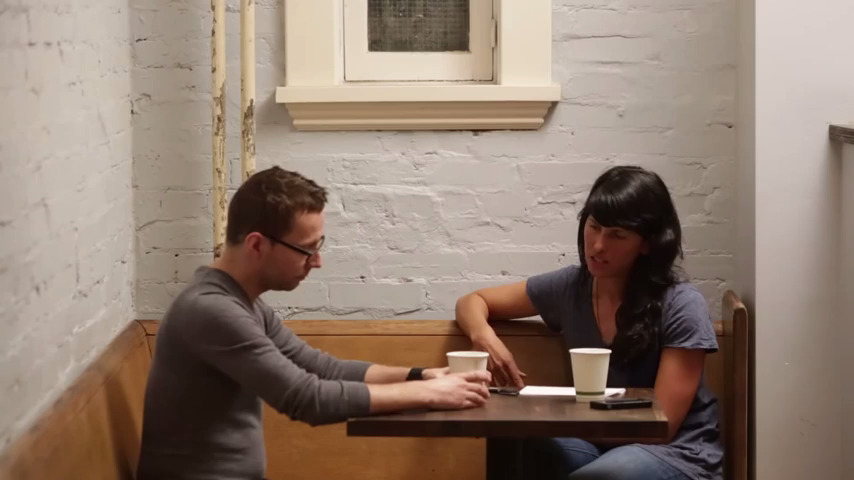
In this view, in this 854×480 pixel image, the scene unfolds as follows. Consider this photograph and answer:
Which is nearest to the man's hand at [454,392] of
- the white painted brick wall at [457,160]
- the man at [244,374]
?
the man at [244,374]

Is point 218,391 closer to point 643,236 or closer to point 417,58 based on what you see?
point 643,236

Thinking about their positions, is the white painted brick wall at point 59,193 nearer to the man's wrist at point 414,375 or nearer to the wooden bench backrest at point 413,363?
the wooden bench backrest at point 413,363

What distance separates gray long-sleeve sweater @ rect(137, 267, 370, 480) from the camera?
2.23 metres

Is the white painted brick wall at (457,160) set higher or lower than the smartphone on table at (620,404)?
higher

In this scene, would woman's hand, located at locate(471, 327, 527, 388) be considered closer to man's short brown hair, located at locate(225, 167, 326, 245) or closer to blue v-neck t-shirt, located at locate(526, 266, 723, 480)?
blue v-neck t-shirt, located at locate(526, 266, 723, 480)

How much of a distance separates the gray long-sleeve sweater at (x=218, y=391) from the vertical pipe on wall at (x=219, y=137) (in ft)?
2.91

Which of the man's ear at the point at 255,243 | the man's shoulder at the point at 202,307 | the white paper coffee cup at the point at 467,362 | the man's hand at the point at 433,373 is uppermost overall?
the man's ear at the point at 255,243

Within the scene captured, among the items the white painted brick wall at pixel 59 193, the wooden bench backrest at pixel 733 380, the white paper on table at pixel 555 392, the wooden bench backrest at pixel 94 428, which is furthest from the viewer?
the wooden bench backrest at pixel 733 380

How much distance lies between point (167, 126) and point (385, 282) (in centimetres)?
76

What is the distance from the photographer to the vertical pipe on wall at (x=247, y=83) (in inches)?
128

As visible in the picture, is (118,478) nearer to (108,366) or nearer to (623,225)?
(108,366)

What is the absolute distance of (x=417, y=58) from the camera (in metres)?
3.48

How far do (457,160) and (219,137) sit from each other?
67cm

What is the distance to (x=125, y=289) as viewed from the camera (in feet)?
10.7
